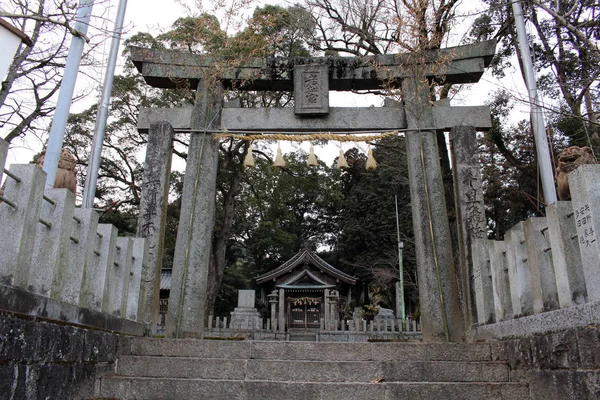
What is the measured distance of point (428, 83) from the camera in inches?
314

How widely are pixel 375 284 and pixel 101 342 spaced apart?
24027 millimetres

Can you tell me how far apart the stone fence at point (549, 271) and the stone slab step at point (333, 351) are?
1.90ft

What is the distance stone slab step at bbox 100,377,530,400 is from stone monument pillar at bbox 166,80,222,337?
2.50 m

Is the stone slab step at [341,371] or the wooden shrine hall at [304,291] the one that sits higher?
the wooden shrine hall at [304,291]

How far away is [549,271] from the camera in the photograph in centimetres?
415

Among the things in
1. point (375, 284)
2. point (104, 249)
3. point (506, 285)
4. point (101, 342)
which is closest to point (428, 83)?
point (506, 285)

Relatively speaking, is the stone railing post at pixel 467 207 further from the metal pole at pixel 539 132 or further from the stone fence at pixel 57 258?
the stone fence at pixel 57 258

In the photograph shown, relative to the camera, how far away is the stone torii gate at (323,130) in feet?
22.7

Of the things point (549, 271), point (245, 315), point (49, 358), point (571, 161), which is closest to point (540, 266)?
point (549, 271)

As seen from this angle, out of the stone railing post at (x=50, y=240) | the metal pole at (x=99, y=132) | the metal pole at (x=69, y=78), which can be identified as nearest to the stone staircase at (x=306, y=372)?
the stone railing post at (x=50, y=240)

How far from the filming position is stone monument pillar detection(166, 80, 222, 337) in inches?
271

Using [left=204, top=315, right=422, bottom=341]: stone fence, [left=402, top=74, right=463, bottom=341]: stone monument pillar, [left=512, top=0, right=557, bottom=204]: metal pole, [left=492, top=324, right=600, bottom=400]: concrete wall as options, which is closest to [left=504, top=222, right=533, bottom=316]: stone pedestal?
[left=492, top=324, right=600, bottom=400]: concrete wall

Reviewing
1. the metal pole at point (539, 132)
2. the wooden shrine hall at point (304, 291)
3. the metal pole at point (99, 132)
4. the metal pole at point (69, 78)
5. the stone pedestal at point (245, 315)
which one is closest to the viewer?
the metal pole at point (69, 78)

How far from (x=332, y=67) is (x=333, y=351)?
511 centimetres
